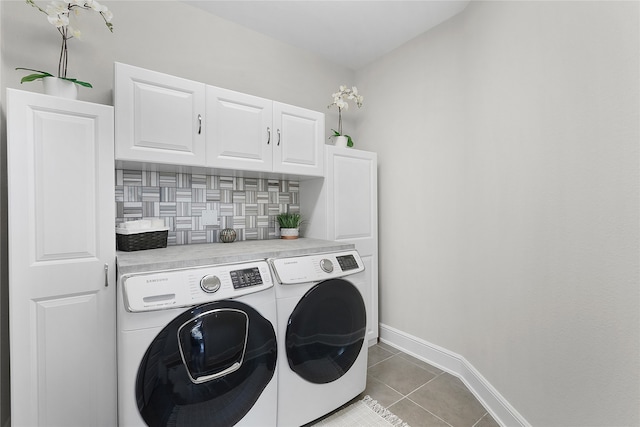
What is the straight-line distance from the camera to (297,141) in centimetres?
214

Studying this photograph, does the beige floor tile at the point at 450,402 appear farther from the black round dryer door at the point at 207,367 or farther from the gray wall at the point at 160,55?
the gray wall at the point at 160,55

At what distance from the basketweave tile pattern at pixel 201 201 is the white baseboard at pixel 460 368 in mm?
1459

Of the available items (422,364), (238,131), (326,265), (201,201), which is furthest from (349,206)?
(422,364)

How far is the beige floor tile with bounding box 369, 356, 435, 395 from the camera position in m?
2.01

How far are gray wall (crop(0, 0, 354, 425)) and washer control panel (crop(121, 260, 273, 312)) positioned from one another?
0.87m

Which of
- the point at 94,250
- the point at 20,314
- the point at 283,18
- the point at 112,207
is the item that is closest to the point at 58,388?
the point at 20,314

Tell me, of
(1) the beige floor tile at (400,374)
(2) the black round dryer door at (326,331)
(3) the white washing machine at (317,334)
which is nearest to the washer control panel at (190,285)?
(3) the white washing machine at (317,334)

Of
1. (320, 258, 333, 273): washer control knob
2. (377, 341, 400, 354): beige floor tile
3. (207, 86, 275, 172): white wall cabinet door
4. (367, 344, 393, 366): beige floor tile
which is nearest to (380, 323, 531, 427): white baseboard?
(377, 341, 400, 354): beige floor tile

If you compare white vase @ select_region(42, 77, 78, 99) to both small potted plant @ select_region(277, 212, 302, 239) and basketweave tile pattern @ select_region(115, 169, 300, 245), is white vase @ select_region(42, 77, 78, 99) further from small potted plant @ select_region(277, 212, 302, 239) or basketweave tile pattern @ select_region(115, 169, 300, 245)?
small potted plant @ select_region(277, 212, 302, 239)

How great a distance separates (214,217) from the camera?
7.17 feet

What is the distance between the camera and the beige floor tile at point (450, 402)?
1674mm

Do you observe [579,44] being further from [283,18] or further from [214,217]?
[214,217]

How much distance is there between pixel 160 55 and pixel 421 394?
2.91 metres

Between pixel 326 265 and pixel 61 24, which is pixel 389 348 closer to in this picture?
pixel 326 265
